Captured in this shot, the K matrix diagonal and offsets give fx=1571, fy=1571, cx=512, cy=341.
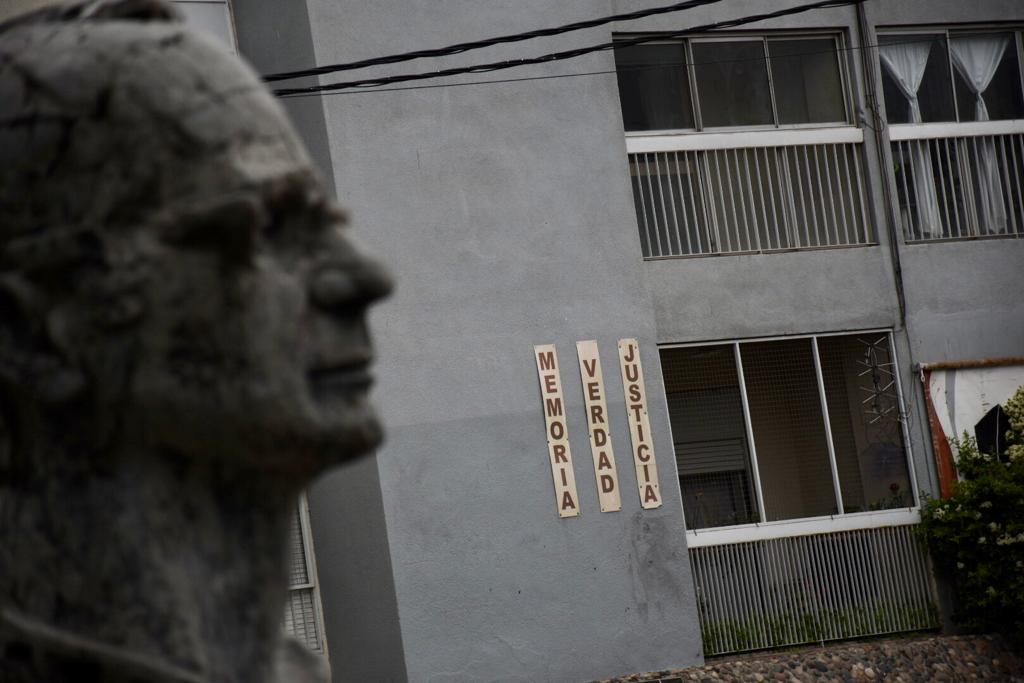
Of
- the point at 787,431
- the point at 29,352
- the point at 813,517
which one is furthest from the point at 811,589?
the point at 29,352

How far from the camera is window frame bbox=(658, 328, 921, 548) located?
1539 cm

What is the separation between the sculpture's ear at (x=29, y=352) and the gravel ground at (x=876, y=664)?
12.3 m

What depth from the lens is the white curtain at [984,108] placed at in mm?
17047

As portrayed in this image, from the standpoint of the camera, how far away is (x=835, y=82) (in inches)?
653

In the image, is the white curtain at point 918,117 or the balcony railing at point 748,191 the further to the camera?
the white curtain at point 918,117

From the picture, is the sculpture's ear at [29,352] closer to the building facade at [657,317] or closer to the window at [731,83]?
the building facade at [657,317]

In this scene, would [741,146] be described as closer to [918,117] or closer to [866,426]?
[918,117]

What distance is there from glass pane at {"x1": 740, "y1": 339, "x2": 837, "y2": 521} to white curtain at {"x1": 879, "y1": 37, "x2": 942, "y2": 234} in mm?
2256

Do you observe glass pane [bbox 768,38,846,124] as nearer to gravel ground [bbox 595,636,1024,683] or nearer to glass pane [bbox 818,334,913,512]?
glass pane [bbox 818,334,913,512]

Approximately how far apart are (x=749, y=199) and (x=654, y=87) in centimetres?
151

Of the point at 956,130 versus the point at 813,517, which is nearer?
the point at 813,517

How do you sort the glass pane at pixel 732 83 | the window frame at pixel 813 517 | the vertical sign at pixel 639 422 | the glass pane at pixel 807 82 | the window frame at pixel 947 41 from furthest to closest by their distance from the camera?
the window frame at pixel 947 41 → the glass pane at pixel 807 82 → the glass pane at pixel 732 83 → the window frame at pixel 813 517 → the vertical sign at pixel 639 422

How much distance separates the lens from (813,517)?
15.7 m

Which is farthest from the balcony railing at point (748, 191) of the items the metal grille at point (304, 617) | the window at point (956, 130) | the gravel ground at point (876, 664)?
the metal grille at point (304, 617)
